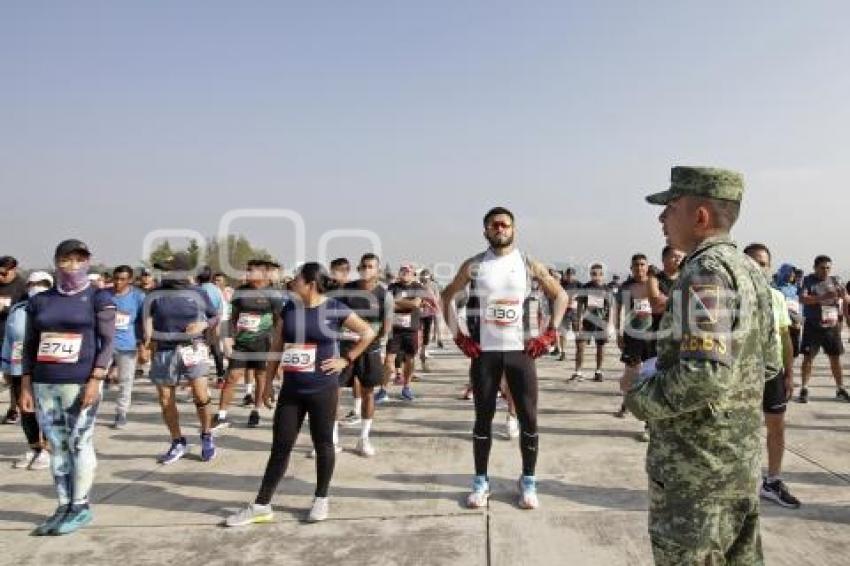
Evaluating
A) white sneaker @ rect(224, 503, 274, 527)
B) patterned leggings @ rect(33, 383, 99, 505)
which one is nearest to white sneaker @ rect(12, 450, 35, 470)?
patterned leggings @ rect(33, 383, 99, 505)

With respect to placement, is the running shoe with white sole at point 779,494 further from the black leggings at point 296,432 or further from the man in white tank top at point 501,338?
the black leggings at point 296,432

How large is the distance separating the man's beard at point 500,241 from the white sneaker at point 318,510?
2.33 meters

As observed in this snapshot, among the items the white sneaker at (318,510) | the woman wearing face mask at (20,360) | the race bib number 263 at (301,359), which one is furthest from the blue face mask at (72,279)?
the white sneaker at (318,510)

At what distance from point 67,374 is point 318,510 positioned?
204cm

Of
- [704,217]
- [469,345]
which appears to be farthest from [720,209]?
[469,345]

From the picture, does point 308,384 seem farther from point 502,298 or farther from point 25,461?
point 25,461

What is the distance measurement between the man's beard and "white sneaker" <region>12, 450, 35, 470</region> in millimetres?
4903

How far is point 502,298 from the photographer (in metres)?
4.70

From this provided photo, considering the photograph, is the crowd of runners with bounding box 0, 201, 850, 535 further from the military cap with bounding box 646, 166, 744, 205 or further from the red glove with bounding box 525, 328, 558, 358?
the military cap with bounding box 646, 166, 744, 205

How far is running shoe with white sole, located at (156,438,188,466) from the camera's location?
5715mm

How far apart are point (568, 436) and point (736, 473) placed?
4536 mm

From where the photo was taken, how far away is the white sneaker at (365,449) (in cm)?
589

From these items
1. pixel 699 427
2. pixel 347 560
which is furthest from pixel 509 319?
pixel 699 427

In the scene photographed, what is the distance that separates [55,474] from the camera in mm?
4180
